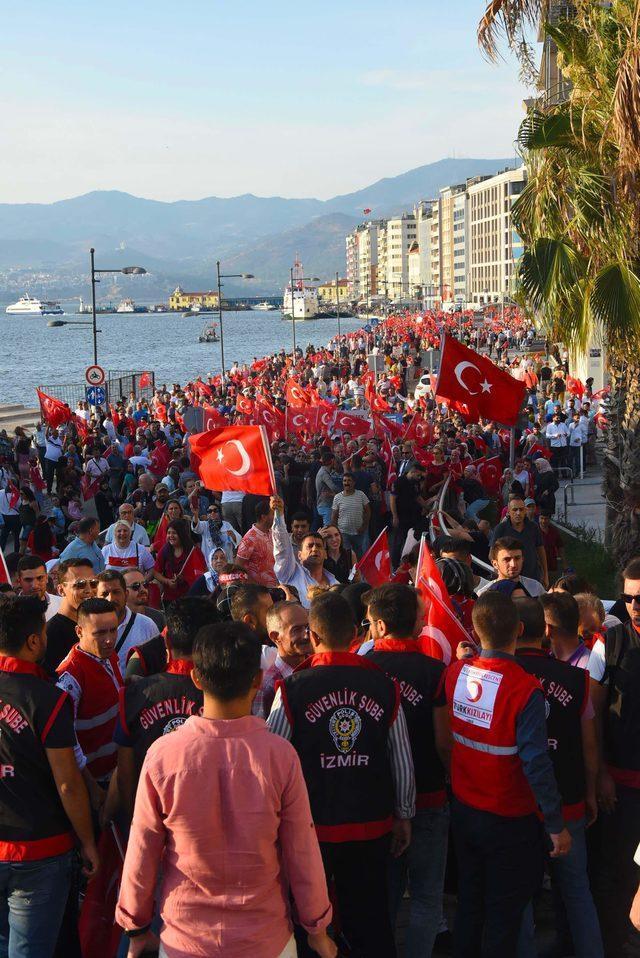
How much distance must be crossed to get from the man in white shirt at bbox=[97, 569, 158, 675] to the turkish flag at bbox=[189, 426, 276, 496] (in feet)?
11.4

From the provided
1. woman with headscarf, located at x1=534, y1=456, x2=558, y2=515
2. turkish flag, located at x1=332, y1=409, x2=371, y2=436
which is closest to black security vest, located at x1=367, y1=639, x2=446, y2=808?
woman with headscarf, located at x1=534, y1=456, x2=558, y2=515

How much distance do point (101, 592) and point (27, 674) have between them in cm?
191

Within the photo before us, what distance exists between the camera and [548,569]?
34.6 feet

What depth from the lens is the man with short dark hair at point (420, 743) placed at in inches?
179

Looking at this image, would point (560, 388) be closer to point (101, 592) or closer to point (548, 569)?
point (548, 569)

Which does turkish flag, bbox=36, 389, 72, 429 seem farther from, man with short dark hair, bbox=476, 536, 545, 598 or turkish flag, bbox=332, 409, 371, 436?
man with short dark hair, bbox=476, 536, 545, 598

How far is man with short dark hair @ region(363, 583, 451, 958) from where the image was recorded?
14.9 ft

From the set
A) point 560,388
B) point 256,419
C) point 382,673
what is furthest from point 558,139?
point 560,388

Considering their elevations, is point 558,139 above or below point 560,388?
above

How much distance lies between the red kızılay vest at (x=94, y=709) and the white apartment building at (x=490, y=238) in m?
143

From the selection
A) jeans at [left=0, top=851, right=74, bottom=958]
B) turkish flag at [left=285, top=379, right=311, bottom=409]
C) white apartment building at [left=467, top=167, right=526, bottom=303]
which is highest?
white apartment building at [left=467, top=167, right=526, bottom=303]

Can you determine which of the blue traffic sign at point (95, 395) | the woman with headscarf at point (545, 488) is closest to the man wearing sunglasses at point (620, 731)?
the woman with headscarf at point (545, 488)

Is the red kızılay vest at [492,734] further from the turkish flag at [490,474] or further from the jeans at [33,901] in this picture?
the turkish flag at [490,474]

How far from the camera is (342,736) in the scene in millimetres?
4121
